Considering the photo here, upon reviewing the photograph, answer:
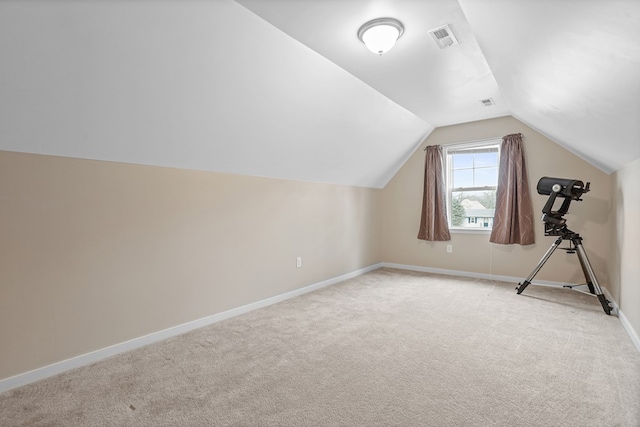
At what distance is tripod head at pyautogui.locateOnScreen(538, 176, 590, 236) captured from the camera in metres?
3.41

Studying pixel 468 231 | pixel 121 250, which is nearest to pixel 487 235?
pixel 468 231

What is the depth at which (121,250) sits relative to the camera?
237cm

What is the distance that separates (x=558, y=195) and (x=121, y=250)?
14.2 ft

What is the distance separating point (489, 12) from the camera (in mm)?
1763

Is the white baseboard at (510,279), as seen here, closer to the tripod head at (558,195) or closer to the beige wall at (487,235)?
the beige wall at (487,235)

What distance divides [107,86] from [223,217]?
1465 mm

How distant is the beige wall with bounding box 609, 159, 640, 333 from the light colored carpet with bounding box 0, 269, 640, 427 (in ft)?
0.92

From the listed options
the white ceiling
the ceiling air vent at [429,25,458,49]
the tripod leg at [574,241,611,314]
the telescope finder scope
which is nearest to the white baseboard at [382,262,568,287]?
the tripod leg at [574,241,611,314]

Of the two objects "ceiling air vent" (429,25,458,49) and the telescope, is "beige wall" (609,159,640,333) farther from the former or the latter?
"ceiling air vent" (429,25,458,49)

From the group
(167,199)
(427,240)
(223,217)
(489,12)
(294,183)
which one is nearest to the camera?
(489,12)

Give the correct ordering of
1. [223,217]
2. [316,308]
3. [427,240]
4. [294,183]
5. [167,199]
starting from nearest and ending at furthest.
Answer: [167,199] < [223,217] < [316,308] < [294,183] < [427,240]

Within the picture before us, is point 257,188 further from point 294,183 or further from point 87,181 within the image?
point 87,181

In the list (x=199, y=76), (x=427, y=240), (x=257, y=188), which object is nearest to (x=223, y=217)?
(x=257, y=188)

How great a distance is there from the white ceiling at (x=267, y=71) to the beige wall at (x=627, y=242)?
0.78ft
